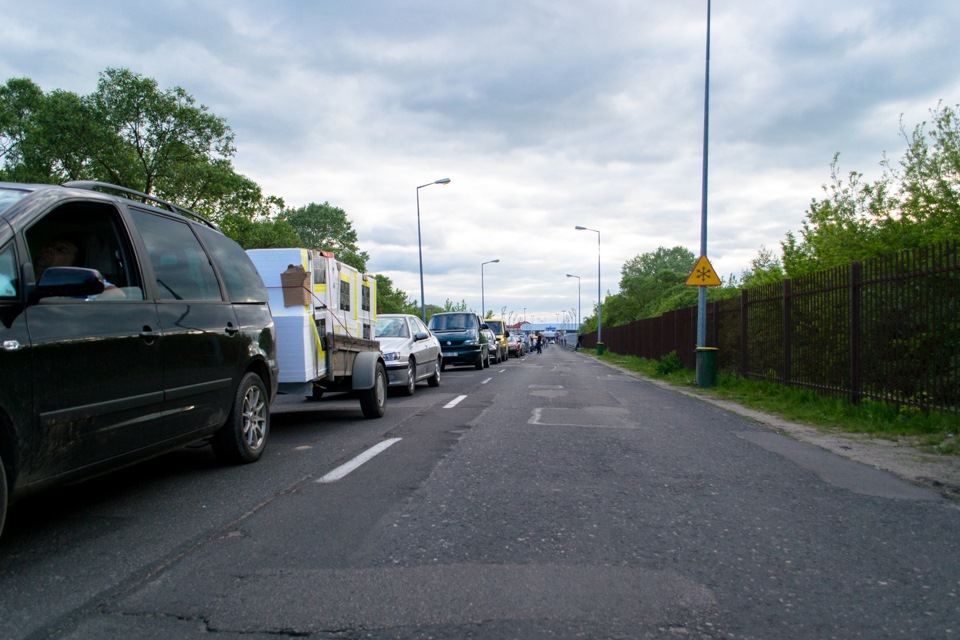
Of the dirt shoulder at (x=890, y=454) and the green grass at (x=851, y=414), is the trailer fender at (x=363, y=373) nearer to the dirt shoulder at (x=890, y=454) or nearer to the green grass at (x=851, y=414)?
the dirt shoulder at (x=890, y=454)

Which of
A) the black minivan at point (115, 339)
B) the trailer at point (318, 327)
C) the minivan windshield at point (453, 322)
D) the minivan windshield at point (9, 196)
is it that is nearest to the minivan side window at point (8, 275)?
the black minivan at point (115, 339)

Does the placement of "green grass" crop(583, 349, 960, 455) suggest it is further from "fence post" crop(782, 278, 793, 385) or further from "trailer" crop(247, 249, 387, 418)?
"trailer" crop(247, 249, 387, 418)

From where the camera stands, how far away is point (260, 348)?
6109mm

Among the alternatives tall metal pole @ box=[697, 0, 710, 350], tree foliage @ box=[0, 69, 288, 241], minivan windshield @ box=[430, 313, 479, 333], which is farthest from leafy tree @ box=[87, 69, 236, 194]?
tall metal pole @ box=[697, 0, 710, 350]

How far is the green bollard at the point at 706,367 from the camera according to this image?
16062mm

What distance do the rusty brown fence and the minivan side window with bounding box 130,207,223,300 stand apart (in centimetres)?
776

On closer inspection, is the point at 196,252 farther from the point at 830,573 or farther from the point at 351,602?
the point at 830,573

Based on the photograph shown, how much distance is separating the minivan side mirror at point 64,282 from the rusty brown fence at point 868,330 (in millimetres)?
8403

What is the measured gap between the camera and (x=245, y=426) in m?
5.92

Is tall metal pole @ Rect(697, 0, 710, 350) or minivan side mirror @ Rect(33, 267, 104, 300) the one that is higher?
tall metal pole @ Rect(697, 0, 710, 350)

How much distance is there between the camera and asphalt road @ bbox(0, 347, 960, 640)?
9.25 ft

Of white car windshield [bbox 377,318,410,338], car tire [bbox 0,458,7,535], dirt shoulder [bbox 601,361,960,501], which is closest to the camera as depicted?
car tire [bbox 0,458,7,535]

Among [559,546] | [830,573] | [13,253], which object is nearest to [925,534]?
[830,573]

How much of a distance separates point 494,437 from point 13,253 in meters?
4.96
